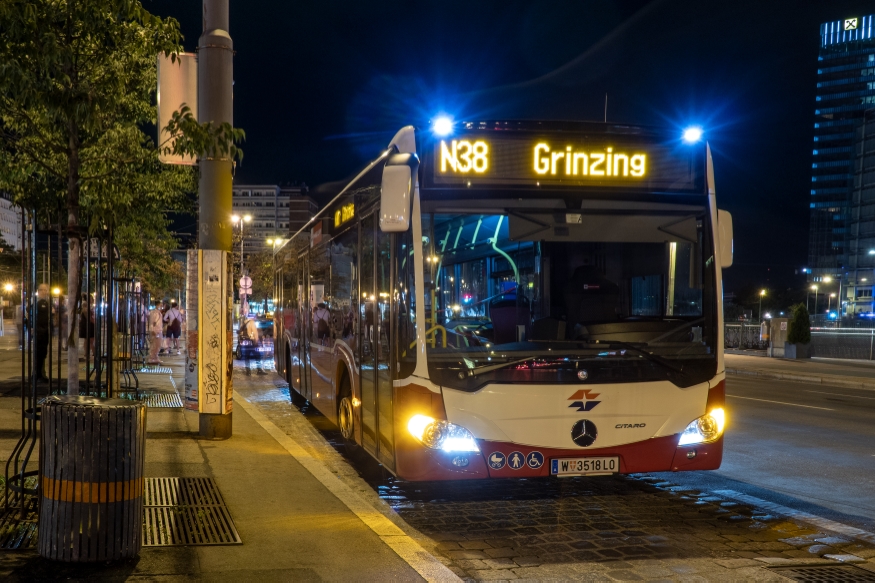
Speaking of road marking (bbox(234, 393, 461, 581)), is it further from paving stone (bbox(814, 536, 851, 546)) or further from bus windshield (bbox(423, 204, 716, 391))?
paving stone (bbox(814, 536, 851, 546))

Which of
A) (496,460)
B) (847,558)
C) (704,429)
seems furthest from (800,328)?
(496,460)

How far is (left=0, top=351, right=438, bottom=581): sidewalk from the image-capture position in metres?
5.16

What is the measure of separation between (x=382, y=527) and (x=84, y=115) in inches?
178

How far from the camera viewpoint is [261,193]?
578ft

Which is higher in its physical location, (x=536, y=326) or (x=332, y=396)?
(x=536, y=326)

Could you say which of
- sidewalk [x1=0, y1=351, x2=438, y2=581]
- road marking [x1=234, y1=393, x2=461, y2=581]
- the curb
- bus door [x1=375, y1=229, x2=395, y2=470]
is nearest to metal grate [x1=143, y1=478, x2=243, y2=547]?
sidewalk [x1=0, y1=351, x2=438, y2=581]

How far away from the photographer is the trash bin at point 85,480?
17.0 ft

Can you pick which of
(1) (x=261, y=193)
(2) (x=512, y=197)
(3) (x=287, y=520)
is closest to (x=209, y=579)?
(3) (x=287, y=520)

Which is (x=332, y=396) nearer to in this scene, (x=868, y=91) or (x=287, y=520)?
(x=287, y=520)

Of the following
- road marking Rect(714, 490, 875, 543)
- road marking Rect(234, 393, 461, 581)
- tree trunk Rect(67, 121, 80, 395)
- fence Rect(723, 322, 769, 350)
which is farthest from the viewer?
fence Rect(723, 322, 769, 350)

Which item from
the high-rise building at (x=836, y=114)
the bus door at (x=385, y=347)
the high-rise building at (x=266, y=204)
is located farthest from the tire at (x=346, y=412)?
the high-rise building at (x=266, y=204)

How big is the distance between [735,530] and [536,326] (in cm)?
225

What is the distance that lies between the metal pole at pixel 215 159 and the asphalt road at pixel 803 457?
5.36 m

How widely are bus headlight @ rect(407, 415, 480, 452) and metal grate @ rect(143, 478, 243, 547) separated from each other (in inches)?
64.5
